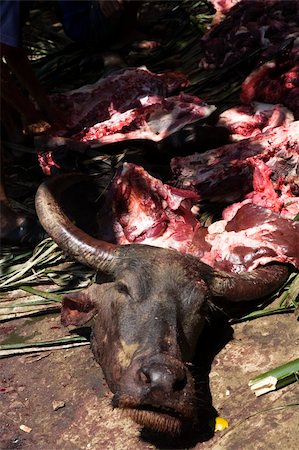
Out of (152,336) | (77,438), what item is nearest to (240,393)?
(152,336)

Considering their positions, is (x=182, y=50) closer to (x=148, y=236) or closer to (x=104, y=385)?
(x=148, y=236)

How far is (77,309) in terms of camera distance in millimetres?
4281

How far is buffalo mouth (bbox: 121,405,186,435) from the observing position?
3.42m

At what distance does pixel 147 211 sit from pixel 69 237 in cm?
73

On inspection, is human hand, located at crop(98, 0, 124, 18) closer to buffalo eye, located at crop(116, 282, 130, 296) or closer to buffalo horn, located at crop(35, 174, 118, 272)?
buffalo horn, located at crop(35, 174, 118, 272)

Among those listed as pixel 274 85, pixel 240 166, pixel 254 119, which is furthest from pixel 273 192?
pixel 274 85

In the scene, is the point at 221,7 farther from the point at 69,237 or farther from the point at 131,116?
the point at 69,237

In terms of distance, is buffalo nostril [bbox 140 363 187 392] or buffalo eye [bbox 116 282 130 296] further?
buffalo eye [bbox 116 282 130 296]

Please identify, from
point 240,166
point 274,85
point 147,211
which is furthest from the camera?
point 274,85

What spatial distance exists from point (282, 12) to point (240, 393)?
418cm

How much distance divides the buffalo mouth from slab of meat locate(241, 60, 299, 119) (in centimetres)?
296

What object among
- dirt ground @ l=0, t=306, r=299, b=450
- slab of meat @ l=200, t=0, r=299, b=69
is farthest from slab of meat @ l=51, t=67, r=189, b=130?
Answer: dirt ground @ l=0, t=306, r=299, b=450

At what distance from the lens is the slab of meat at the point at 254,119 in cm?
568

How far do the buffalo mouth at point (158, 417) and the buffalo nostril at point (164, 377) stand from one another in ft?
0.37
